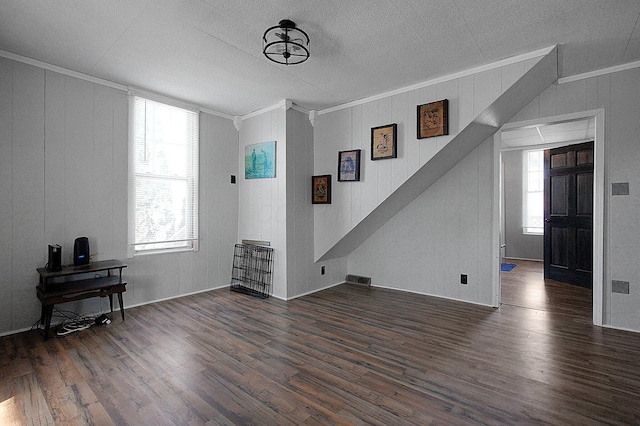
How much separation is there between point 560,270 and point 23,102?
7364mm

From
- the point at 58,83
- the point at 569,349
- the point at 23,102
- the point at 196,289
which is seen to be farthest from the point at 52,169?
the point at 569,349

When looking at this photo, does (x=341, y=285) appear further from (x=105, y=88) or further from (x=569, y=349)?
(x=105, y=88)

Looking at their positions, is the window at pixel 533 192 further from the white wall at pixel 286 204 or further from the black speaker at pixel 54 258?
the black speaker at pixel 54 258

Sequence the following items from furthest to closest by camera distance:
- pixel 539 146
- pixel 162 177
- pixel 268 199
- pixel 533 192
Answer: pixel 533 192 → pixel 539 146 → pixel 268 199 → pixel 162 177

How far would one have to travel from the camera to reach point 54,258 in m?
3.00

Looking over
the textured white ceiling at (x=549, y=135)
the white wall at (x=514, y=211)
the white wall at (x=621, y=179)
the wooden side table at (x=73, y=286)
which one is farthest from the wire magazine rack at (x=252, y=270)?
the white wall at (x=514, y=211)

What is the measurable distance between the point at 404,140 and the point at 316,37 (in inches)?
63.7

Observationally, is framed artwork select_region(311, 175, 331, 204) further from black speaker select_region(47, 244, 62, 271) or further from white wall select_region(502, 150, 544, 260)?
white wall select_region(502, 150, 544, 260)

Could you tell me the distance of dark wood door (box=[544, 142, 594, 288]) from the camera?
469 cm

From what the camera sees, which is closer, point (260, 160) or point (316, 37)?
point (316, 37)

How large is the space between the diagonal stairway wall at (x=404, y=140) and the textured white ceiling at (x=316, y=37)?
186mm

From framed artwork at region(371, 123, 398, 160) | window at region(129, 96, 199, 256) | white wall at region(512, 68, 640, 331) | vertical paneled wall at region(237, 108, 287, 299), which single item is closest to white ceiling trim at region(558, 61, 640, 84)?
white wall at region(512, 68, 640, 331)

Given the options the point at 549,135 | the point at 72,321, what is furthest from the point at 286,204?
the point at 549,135

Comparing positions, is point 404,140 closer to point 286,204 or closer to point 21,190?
point 286,204
